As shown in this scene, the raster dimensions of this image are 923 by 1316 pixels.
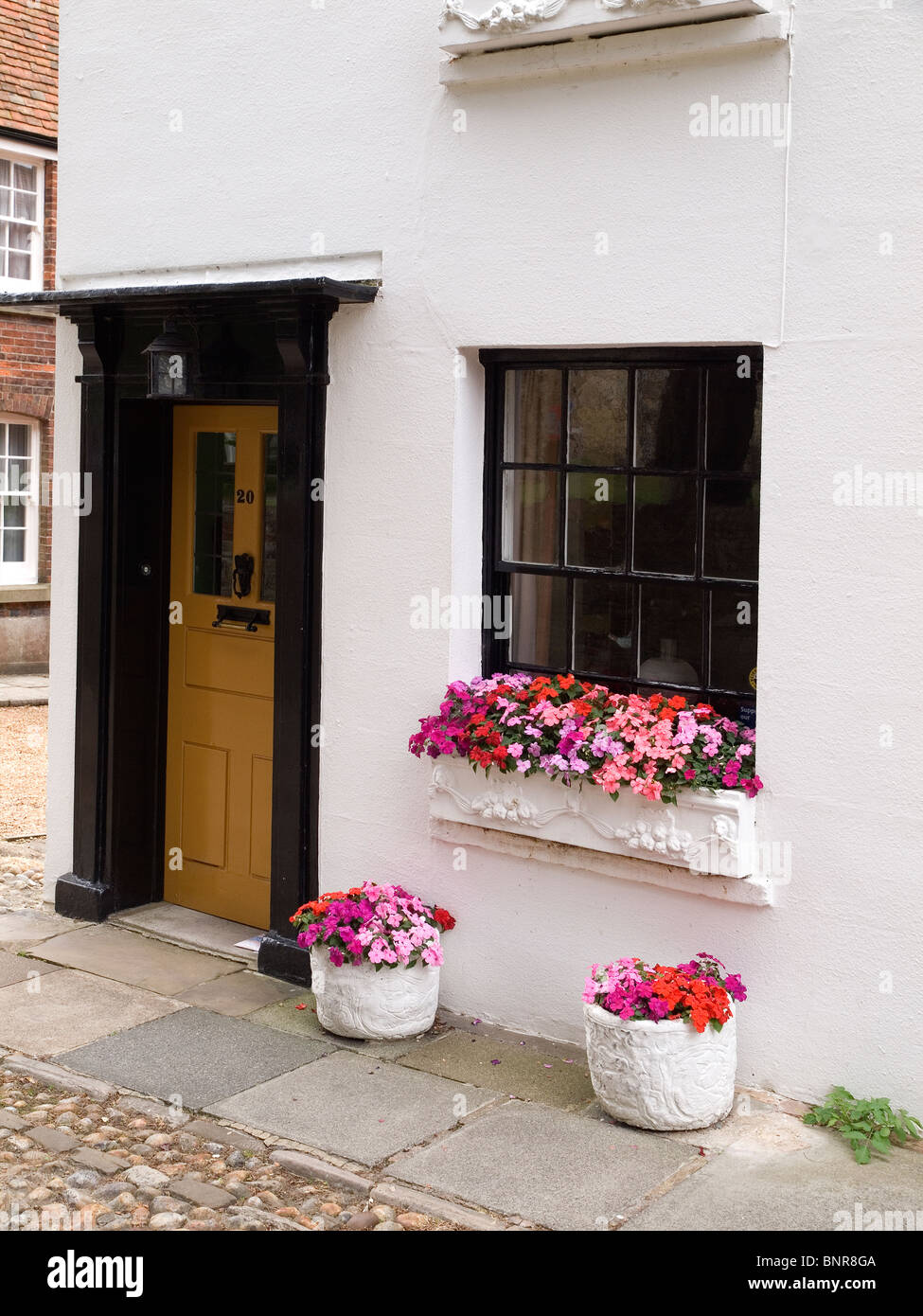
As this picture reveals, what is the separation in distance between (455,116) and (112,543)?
266 cm

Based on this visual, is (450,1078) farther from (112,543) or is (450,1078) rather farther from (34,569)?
(34,569)

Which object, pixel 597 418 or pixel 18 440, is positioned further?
pixel 18 440

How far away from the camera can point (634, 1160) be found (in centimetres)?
463

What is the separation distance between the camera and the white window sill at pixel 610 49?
4.86 metres

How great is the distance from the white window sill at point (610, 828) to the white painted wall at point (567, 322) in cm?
9

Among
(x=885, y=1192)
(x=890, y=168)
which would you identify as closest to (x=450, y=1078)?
(x=885, y=1192)

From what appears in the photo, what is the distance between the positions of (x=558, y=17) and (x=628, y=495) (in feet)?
5.73

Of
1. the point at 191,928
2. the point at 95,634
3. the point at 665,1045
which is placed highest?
the point at 95,634

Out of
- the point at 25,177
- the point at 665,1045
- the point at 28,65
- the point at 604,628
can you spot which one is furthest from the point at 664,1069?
the point at 28,65

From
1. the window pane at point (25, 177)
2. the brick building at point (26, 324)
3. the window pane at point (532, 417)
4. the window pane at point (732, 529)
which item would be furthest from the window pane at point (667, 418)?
the window pane at point (25, 177)

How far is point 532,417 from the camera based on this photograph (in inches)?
231

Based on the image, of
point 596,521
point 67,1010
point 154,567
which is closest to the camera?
point 596,521

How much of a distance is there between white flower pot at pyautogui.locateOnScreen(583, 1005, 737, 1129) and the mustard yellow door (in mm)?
2419

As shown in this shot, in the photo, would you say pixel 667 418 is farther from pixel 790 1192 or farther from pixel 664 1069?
pixel 790 1192
